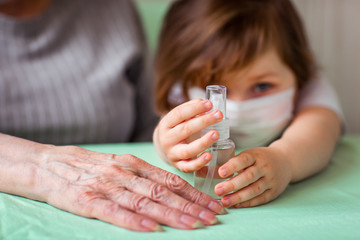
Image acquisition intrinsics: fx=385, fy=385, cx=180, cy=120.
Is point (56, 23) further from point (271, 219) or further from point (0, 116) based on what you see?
point (271, 219)

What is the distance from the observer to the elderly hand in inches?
19.6

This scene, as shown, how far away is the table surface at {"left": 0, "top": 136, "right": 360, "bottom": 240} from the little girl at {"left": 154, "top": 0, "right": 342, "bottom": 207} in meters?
0.05

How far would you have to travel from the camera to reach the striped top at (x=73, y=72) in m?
1.00

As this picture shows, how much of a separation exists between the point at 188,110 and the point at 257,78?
39 cm

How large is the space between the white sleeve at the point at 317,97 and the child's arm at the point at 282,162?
51 mm

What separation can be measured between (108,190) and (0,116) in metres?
0.56

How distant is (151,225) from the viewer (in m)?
0.48

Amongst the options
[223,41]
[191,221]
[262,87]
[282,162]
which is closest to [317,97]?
[262,87]

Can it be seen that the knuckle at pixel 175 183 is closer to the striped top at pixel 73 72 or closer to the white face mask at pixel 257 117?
the white face mask at pixel 257 117

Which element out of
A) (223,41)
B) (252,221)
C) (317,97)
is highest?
(223,41)

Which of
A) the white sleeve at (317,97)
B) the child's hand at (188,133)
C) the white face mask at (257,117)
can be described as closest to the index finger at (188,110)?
the child's hand at (188,133)

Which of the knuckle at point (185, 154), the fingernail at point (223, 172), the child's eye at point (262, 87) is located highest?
the child's eye at point (262, 87)

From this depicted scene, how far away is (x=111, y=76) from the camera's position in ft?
3.56

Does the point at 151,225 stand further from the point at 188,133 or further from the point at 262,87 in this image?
the point at 262,87
